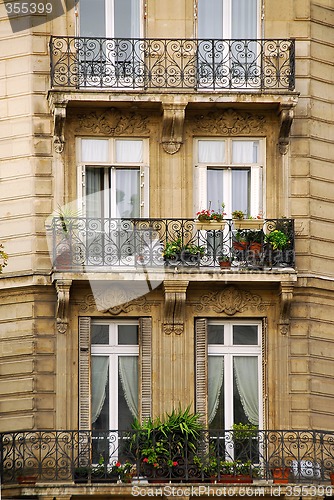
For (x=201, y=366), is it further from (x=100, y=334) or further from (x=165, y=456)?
(x=165, y=456)

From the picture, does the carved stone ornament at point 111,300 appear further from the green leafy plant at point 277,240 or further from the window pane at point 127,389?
the green leafy plant at point 277,240

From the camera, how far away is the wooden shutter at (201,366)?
3944 cm

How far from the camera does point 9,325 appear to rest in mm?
39375

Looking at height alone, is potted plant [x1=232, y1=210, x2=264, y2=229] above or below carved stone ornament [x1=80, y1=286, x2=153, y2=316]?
above

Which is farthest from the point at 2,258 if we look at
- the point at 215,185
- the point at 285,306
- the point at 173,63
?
the point at 285,306

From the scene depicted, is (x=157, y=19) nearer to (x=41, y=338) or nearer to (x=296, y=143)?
(x=296, y=143)

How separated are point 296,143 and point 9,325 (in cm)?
636

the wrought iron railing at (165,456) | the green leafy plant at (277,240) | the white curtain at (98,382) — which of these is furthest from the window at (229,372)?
the white curtain at (98,382)

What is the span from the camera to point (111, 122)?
39875mm

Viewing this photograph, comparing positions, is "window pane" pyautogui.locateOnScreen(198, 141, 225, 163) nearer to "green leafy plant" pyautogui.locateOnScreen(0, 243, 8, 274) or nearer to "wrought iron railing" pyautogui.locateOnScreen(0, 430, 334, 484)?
"green leafy plant" pyautogui.locateOnScreen(0, 243, 8, 274)

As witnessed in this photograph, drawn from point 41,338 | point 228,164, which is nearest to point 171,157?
point 228,164

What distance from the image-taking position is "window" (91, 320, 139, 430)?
129ft

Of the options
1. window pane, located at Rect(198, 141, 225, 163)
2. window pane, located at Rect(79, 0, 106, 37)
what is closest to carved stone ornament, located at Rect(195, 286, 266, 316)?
window pane, located at Rect(198, 141, 225, 163)

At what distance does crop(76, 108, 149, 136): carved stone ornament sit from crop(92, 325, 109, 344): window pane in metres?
3.64
